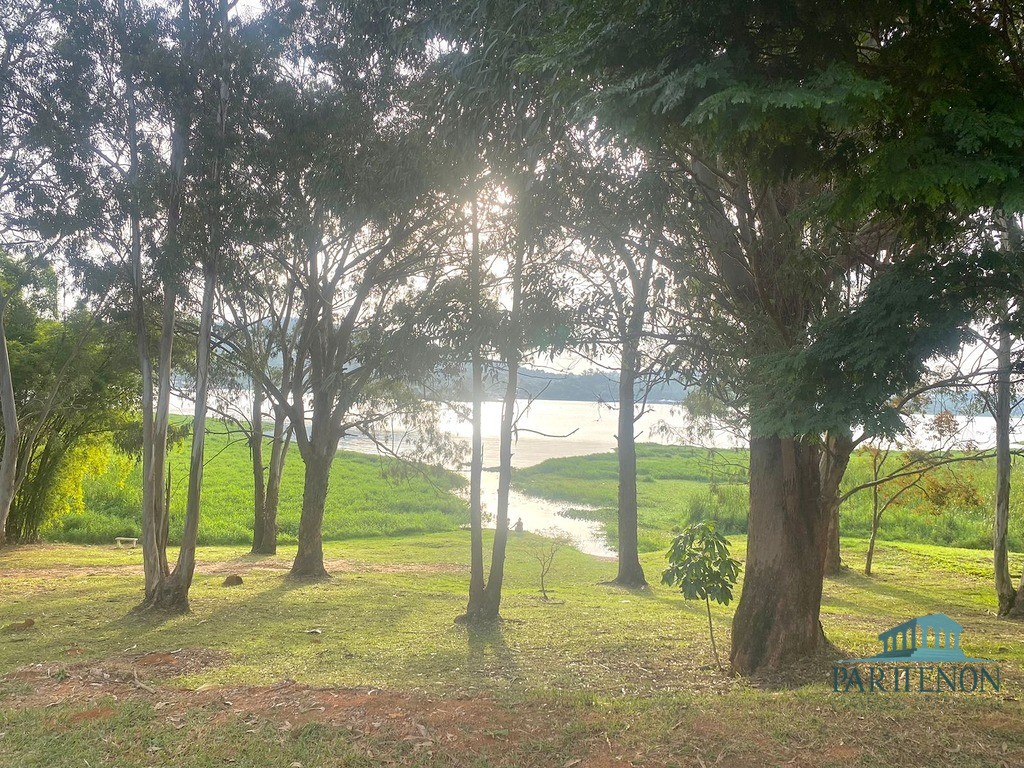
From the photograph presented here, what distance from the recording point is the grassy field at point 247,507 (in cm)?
2198

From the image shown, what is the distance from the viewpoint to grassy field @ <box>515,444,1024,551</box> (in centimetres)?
1809

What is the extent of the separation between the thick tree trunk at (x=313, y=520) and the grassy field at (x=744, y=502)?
8.02 metres

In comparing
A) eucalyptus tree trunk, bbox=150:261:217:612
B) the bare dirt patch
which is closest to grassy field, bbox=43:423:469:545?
eucalyptus tree trunk, bbox=150:261:217:612

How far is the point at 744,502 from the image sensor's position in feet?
79.8

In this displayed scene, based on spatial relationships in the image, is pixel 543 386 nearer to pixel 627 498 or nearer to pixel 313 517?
pixel 627 498

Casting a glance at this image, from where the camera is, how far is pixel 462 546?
69.2 ft

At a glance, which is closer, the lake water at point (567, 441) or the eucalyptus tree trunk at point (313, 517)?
the eucalyptus tree trunk at point (313, 517)

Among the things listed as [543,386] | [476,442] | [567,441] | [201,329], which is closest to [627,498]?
[543,386]

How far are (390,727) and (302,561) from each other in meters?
9.73

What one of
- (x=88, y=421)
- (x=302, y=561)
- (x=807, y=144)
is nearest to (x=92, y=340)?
(x=88, y=421)

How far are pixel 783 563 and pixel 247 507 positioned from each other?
22021mm

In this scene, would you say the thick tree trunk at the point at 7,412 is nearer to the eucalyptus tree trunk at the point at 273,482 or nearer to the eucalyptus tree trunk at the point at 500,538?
the eucalyptus tree trunk at the point at 273,482

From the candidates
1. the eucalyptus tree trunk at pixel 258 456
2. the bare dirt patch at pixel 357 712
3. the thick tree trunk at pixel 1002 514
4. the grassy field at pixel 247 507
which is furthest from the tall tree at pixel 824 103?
the grassy field at pixel 247 507

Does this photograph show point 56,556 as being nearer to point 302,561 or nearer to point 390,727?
point 302,561
